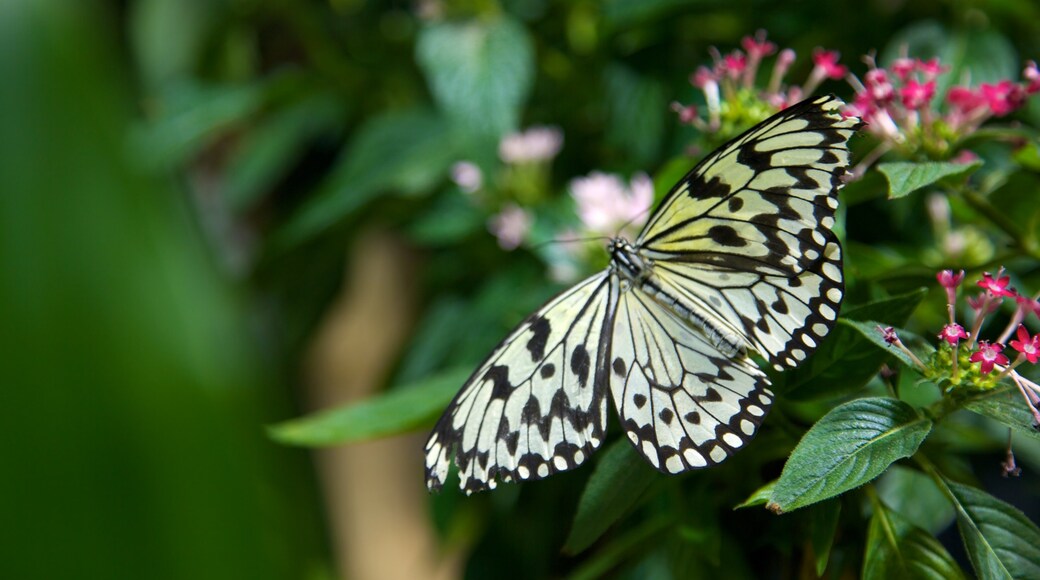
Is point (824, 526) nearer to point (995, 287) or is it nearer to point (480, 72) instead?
point (995, 287)

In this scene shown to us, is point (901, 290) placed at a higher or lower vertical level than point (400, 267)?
higher

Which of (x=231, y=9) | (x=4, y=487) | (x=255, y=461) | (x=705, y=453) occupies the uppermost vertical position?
(x=231, y=9)

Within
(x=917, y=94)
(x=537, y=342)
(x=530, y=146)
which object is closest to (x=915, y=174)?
(x=917, y=94)

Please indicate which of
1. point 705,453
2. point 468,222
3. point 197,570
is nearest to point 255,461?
point 197,570

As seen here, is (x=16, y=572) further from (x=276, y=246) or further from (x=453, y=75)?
(x=453, y=75)

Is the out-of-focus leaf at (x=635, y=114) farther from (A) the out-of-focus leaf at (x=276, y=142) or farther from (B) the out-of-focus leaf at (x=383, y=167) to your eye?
(A) the out-of-focus leaf at (x=276, y=142)

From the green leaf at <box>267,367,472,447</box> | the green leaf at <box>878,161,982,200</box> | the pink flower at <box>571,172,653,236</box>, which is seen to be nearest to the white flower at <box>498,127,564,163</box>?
the pink flower at <box>571,172,653,236</box>

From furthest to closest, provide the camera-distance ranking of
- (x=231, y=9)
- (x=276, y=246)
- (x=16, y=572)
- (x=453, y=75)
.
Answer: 1. (x=231, y=9)
2. (x=276, y=246)
3. (x=453, y=75)
4. (x=16, y=572)
